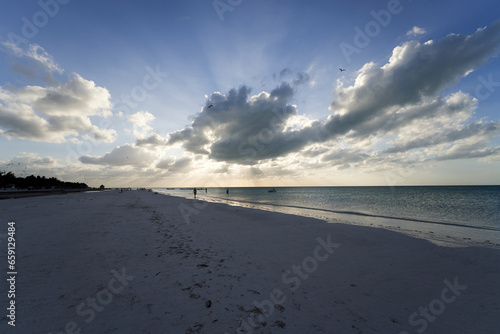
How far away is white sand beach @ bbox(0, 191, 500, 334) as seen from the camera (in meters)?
4.46

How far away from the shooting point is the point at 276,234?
1295 centimetres

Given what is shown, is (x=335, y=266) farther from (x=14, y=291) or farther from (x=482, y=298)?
(x=14, y=291)

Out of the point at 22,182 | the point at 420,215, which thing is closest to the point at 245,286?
the point at 420,215

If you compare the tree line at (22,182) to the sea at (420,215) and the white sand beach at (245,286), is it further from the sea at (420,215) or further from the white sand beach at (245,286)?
the white sand beach at (245,286)

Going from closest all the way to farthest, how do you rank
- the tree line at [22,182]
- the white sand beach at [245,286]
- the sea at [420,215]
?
the white sand beach at [245,286], the sea at [420,215], the tree line at [22,182]

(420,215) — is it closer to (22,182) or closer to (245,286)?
(245,286)

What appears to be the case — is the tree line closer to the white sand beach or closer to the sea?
the sea

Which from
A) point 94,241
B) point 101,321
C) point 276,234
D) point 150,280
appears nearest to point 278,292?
point 150,280

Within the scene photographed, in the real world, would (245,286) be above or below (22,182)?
below

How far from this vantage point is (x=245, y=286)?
19.7 feet

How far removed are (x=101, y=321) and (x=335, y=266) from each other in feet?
25.7

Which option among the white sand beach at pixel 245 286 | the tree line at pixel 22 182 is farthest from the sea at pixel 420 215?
the tree line at pixel 22 182

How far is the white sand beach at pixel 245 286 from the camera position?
4465 mm

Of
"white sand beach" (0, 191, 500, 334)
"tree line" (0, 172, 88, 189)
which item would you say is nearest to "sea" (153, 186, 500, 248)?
"white sand beach" (0, 191, 500, 334)
